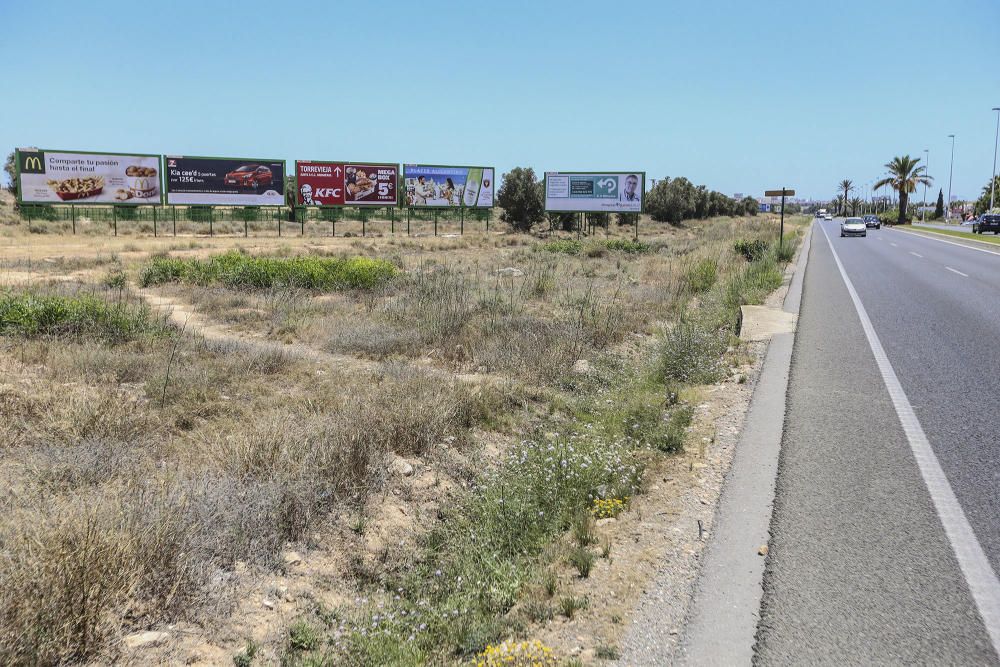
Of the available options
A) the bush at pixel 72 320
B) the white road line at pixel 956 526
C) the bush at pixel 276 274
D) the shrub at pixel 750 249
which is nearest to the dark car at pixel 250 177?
the bush at pixel 276 274

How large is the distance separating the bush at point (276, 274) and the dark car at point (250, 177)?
2717 cm

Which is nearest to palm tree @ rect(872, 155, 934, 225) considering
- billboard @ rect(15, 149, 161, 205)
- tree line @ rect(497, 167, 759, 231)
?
tree line @ rect(497, 167, 759, 231)

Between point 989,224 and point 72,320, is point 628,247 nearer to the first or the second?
point 72,320

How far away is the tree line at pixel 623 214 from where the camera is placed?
59500 millimetres

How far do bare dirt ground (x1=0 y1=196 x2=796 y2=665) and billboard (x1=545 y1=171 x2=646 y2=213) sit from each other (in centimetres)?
3959

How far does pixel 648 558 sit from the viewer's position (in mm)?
4539

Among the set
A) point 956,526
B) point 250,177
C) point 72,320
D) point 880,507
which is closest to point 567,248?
point 250,177

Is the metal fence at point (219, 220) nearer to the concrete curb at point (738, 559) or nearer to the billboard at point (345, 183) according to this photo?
the billboard at point (345, 183)

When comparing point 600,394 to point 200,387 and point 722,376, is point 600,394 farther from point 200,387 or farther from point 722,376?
point 200,387

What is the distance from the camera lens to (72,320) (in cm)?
1064

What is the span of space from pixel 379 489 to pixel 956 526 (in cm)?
385

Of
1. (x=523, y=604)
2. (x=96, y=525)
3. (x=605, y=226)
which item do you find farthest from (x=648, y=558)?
(x=605, y=226)

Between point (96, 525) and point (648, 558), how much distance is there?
305 cm

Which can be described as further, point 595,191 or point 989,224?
point 989,224
